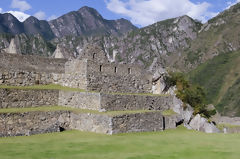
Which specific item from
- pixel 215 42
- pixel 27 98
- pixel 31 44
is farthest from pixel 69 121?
pixel 215 42

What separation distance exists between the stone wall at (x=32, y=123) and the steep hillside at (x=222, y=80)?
68.1 meters

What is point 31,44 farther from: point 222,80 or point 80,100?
point 80,100

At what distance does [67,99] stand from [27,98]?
8.12ft

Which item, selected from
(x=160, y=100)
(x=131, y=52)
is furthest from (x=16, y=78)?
(x=131, y=52)

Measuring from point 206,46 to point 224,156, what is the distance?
14682cm

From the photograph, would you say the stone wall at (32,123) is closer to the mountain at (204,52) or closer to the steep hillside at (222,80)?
the mountain at (204,52)

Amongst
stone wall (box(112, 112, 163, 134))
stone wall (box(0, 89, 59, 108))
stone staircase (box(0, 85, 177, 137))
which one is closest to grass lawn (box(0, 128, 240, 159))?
stone staircase (box(0, 85, 177, 137))

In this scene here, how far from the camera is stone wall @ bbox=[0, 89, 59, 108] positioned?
18.6 metres

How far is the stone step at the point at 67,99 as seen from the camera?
18.9 metres

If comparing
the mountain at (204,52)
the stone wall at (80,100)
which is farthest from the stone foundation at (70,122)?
the mountain at (204,52)

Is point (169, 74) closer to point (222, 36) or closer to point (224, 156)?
point (224, 156)

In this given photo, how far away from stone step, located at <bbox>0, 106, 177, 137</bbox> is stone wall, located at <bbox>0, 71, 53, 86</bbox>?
2.94 metres

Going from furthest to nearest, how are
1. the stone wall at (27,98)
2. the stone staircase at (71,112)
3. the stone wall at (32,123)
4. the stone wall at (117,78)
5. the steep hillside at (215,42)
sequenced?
the steep hillside at (215,42)
the stone wall at (117,78)
the stone wall at (27,98)
the stone staircase at (71,112)
the stone wall at (32,123)

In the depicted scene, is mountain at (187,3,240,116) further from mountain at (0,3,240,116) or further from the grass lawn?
the grass lawn
